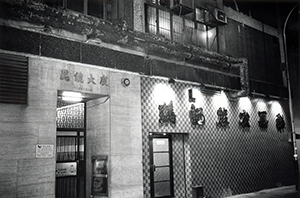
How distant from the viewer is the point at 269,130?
17.9 metres

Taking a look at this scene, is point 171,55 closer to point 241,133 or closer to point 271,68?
point 241,133

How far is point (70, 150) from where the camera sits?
443 inches

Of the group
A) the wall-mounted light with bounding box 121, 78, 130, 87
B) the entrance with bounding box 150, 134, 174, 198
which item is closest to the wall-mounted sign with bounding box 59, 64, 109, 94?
the wall-mounted light with bounding box 121, 78, 130, 87

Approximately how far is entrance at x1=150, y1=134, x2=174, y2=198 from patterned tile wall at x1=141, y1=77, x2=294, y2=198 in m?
0.29

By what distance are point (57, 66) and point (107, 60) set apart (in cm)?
197

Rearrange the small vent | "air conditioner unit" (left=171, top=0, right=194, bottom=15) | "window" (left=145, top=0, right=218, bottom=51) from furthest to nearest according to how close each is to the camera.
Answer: "air conditioner unit" (left=171, top=0, right=194, bottom=15) < "window" (left=145, top=0, right=218, bottom=51) < the small vent

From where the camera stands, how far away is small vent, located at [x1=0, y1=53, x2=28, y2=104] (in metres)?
8.66

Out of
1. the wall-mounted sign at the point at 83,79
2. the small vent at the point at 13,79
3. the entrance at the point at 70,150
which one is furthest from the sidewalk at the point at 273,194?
the small vent at the point at 13,79

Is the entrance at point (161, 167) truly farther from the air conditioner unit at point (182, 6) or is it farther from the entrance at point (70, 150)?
the air conditioner unit at point (182, 6)

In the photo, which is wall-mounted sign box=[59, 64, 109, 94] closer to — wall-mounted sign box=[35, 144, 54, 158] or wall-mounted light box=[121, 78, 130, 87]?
wall-mounted light box=[121, 78, 130, 87]

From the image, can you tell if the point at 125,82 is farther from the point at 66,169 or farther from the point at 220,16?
the point at 220,16

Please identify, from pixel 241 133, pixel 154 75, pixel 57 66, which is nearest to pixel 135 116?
pixel 154 75

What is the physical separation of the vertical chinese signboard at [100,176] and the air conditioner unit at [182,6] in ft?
24.5

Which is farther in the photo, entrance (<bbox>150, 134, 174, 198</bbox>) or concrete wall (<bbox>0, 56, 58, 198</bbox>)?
entrance (<bbox>150, 134, 174, 198</bbox>)
